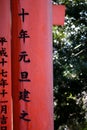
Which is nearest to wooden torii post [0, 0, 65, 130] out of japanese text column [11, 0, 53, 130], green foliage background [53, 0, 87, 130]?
japanese text column [11, 0, 53, 130]

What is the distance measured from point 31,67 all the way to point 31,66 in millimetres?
10

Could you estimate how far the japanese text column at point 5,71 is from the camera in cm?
391

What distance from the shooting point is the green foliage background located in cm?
962

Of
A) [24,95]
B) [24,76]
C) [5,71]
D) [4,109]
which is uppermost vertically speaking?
[5,71]

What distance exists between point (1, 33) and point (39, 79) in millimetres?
1061

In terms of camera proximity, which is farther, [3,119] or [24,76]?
[3,119]

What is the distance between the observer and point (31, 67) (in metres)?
3.16

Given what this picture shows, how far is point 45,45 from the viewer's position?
3.21 meters

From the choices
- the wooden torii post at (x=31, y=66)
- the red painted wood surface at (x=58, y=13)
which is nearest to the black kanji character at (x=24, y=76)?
the wooden torii post at (x=31, y=66)

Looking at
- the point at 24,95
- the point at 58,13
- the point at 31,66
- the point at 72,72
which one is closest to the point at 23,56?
the point at 31,66

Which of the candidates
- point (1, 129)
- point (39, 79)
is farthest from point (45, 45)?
point (1, 129)

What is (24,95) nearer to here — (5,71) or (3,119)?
(3,119)

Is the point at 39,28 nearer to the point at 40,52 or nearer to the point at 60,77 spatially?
the point at 40,52

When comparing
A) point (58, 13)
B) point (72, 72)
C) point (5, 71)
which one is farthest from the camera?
point (72, 72)
